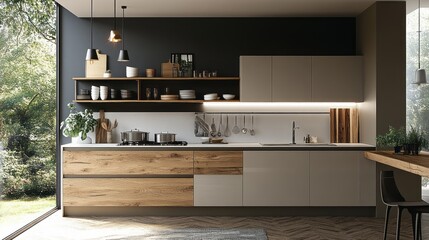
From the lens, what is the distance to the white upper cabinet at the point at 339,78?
7176mm

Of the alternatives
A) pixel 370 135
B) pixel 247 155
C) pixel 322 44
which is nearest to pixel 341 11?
pixel 322 44

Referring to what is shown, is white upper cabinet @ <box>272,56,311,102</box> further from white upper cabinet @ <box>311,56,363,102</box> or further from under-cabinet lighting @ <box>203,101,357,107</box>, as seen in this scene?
under-cabinet lighting @ <box>203,101,357,107</box>

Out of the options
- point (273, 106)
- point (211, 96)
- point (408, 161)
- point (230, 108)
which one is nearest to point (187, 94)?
point (211, 96)

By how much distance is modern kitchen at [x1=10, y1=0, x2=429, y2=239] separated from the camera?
265 inches

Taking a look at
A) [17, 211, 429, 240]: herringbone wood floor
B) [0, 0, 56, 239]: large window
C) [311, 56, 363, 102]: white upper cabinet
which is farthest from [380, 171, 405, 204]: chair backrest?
[0, 0, 56, 239]: large window

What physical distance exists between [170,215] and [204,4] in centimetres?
259

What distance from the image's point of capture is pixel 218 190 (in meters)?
6.82

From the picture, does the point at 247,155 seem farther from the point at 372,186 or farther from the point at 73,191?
the point at 73,191

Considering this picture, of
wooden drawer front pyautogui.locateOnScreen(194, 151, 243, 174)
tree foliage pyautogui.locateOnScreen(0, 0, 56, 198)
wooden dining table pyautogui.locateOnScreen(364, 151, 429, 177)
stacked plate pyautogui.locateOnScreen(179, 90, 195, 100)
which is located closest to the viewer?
wooden dining table pyautogui.locateOnScreen(364, 151, 429, 177)

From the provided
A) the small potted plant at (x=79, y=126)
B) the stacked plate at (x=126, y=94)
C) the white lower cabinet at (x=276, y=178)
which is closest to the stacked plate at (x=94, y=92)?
the small potted plant at (x=79, y=126)

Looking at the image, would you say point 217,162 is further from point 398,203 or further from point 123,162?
point 398,203

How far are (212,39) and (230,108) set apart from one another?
3.11 feet

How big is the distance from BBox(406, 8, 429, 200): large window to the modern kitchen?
71 centimetres

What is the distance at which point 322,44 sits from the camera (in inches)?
296
